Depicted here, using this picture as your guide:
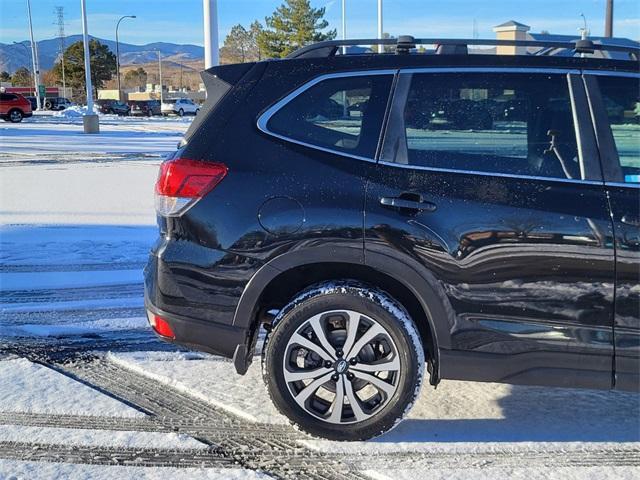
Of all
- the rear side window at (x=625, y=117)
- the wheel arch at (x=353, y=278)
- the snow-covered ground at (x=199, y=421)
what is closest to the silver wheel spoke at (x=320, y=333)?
the wheel arch at (x=353, y=278)

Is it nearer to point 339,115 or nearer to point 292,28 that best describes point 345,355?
point 339,115

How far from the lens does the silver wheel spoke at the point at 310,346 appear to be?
11.2ft

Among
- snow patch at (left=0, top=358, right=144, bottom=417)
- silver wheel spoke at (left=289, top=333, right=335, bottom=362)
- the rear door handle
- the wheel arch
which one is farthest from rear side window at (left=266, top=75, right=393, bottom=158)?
snow patch at (left=0, top=358, right=144, bottom=417)

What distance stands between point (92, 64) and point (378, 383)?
101 meters

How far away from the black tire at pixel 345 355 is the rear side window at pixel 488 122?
751 millimetres

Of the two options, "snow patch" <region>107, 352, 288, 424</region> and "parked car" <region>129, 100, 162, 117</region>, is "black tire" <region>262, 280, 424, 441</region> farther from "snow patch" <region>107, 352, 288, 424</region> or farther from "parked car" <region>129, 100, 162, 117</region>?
"parked car" <region>129, 100, 162, 117</region>

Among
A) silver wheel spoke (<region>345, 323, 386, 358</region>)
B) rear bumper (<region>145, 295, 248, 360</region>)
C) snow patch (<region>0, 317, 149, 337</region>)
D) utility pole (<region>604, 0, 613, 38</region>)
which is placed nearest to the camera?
silver wheel spoke (<region>345, 323, 386, 358</region>)

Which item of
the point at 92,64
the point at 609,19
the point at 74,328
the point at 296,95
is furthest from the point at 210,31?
the point at 92,64

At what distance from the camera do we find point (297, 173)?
3395 mm

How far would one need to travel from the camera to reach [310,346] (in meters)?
3.41

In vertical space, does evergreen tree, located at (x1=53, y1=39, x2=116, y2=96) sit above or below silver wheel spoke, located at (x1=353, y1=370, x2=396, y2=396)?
above

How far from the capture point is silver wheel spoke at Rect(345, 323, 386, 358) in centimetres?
336

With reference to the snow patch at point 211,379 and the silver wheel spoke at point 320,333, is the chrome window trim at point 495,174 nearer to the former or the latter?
the silver wheel spoke at point 320,333

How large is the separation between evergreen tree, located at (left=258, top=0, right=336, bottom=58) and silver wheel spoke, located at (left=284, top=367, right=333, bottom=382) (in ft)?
184
